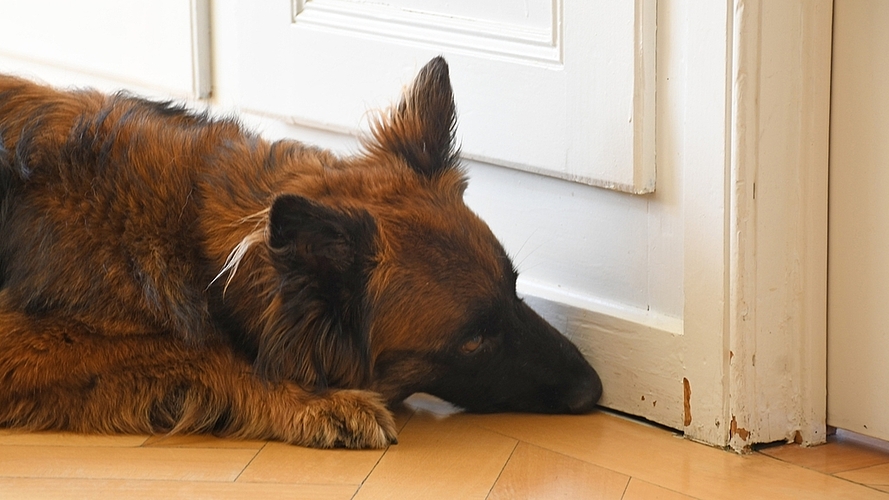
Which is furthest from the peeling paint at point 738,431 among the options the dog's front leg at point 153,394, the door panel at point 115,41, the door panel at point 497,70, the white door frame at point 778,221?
the door panel at point 115,41

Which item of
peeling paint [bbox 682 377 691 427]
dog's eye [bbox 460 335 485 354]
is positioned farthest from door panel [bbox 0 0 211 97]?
peeling paint [bbox 682 377 691 427]

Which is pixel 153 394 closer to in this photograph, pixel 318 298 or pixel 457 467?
pixel 318 298

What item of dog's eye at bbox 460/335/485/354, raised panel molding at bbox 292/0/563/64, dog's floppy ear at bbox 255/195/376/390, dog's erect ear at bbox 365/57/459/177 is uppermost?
raised panel molding at bbox 292/0/563/64

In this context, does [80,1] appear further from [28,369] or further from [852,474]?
[852,474]

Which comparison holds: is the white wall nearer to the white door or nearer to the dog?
the white door

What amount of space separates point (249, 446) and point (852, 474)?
1317 mm

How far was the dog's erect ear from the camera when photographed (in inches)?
97.1

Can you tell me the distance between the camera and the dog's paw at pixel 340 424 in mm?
2287

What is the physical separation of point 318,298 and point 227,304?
254mm

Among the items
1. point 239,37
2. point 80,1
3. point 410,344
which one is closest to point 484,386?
point 410,344

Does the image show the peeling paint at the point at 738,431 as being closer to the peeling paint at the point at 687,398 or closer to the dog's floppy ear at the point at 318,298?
the peeling paint at the point at 687,398

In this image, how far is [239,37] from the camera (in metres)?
3.30

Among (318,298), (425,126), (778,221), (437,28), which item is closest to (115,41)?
(437,28)

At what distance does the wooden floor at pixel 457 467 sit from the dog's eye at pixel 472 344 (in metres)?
0.20
